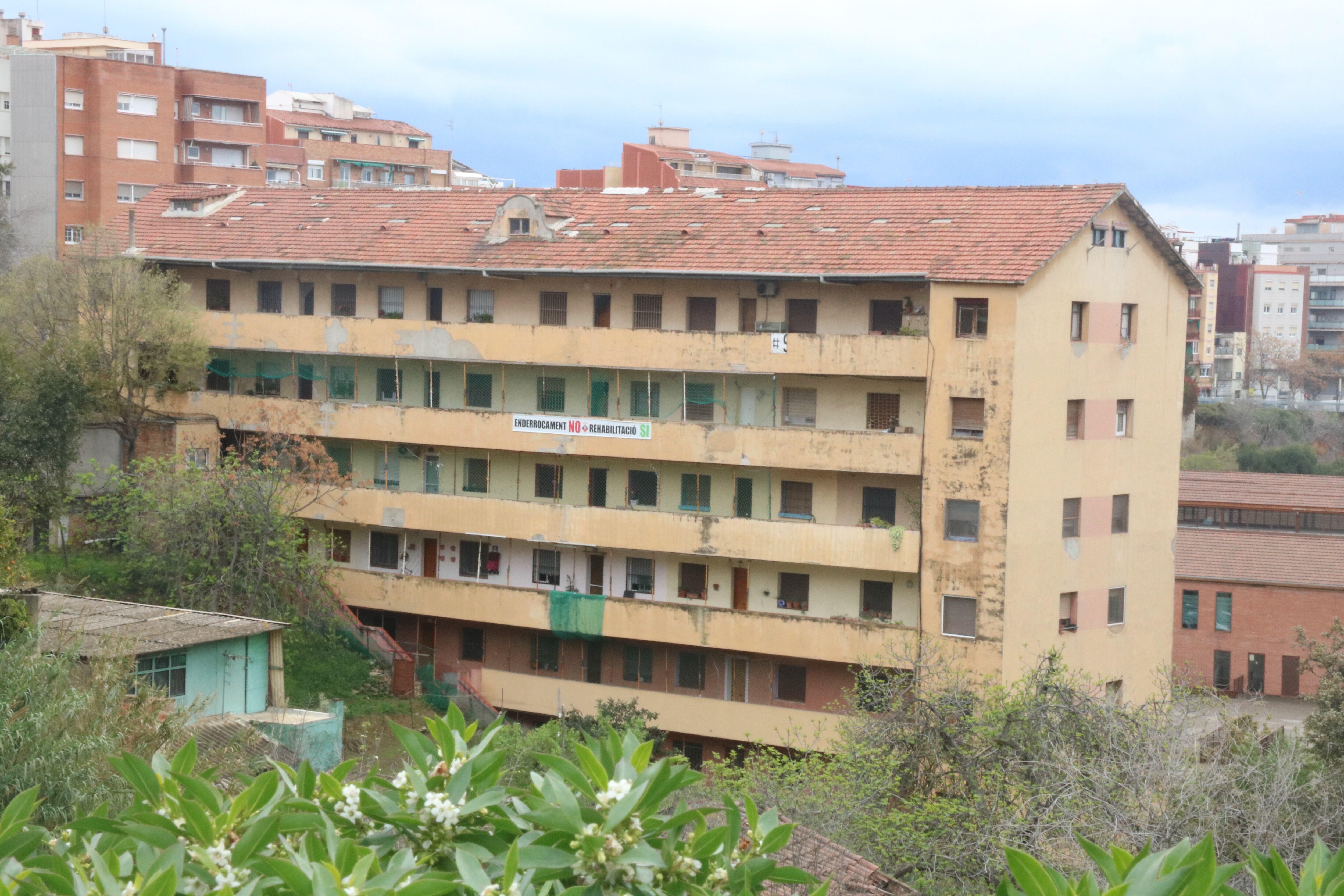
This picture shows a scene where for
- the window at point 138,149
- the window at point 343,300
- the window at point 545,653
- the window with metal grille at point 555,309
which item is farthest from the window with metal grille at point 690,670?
the window at point 138,149

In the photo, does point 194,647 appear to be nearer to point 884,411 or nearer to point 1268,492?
point 884,411

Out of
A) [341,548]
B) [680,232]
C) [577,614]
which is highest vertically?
[680,232]

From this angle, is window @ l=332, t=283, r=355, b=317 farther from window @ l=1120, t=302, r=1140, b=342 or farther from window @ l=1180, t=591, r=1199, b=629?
window @ l=1180, t=591, r=1199, b=629

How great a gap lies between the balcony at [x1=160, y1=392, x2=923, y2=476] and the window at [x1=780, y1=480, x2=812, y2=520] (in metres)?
0.64

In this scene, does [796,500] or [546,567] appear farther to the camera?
[546,567]

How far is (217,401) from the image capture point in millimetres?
41812

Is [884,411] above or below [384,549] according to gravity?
above

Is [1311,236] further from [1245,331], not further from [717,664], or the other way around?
[717,664]

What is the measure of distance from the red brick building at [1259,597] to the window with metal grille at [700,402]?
18.5m

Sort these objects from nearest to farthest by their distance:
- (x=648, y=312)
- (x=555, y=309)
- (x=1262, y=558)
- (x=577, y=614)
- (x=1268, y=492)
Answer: (x=577, y=614)
(x=648, y=312)
(x=555, y=309)
(x=1262, y=558)
(x=1268, y=492)

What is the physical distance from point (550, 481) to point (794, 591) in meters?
7.55

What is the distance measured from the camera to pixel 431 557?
40.9 m

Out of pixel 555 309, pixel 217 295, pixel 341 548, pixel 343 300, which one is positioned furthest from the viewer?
pixel 217 295

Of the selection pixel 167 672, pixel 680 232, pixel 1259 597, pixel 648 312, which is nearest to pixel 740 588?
pixel 648 312
